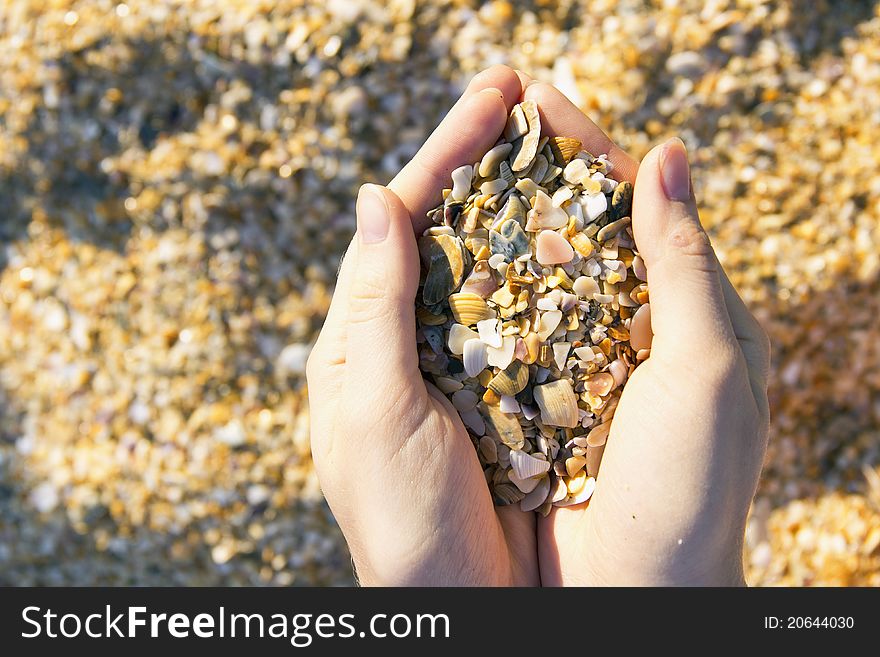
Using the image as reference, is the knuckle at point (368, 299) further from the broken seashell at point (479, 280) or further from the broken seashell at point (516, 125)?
the broken seashell at point (516, 125)

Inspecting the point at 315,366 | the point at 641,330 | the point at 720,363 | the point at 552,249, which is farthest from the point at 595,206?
the point at 315,366

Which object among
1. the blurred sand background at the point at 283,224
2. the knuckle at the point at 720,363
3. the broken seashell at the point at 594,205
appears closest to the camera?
the knuckle at the point at 720,363

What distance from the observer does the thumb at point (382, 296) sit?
1224 millimetres

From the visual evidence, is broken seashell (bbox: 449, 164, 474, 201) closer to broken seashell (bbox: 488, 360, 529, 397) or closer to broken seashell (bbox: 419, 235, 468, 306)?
broken seashell (bbox: 419, 235, 468, 306)

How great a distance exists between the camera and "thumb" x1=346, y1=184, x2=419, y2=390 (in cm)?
122

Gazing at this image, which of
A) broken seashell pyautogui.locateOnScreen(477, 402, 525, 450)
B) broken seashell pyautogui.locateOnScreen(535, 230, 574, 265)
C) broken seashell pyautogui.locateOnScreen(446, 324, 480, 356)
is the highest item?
broken seashell pyautogui.locateOnScreen(535, 230, 574, 265)

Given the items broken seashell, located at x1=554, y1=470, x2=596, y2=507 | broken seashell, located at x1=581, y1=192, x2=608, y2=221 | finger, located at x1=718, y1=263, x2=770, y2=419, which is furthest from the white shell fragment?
broken seashell, located at x1=554, y1=470, x2=596, y2=507

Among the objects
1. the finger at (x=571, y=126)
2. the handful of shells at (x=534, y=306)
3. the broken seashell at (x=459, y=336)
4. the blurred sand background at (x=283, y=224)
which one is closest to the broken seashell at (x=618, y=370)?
the handful of shells at (x=534, y=306)

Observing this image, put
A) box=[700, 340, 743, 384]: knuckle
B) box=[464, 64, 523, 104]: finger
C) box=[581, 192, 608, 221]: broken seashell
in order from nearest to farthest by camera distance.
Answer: box=[700, 340, 743, 384]: knuckle → box=[581, 192, 608, 221]: broken seashell → box=[464, 64, 523, 104]: finger

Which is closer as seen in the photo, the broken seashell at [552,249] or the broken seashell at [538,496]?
the broken seashell at [552,249]

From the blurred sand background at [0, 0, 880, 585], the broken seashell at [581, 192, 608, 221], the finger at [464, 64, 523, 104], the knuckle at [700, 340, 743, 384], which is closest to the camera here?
the knuckle at [700, 340, 743, 384]

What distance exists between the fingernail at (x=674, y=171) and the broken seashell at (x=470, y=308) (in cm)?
33

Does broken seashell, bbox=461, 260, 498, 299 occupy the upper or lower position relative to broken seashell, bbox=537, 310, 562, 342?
upper

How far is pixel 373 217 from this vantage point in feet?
4.08
